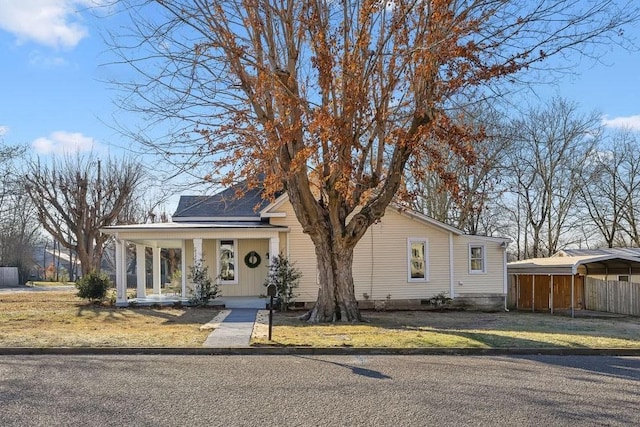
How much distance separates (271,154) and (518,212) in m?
29.6

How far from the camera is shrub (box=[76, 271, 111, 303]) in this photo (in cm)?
1959

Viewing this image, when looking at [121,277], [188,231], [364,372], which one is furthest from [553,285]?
[364,372]

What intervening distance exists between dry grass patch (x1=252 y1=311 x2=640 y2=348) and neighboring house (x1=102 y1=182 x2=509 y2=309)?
458 centimetres

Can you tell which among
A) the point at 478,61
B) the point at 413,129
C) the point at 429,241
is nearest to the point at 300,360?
the point at 413,129

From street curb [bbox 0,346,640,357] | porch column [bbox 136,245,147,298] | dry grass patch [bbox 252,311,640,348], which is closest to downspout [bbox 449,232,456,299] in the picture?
dry grass patch [bbox 252,311,640,348]

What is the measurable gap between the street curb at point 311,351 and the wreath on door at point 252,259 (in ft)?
39.3

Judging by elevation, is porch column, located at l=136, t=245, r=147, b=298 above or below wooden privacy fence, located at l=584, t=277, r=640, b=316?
above

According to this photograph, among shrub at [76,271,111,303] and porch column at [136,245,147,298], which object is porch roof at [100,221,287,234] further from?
porch column at [136,245,147,298]

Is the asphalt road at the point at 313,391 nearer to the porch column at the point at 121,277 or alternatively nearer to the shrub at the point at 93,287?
the porch column at the point at 121,277

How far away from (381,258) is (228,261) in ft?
19.5

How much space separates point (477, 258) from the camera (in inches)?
863

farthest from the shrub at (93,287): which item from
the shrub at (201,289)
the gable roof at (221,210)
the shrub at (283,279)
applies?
the shrub at (283,279)

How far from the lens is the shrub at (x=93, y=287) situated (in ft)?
64.3

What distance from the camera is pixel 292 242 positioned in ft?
67.2
